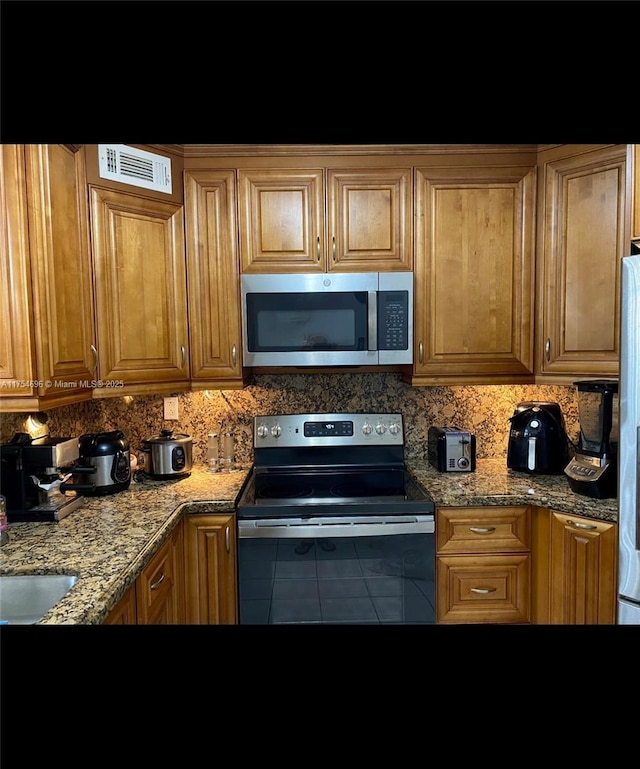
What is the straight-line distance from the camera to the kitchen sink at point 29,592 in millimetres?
1401

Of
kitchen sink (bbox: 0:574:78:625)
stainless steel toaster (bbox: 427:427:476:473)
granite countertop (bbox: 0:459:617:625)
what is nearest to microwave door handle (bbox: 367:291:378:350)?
stainless steel toaster (bbox: 427:427:476:473)

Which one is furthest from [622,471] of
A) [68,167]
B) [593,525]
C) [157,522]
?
[68,167]

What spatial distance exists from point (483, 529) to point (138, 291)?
166cm

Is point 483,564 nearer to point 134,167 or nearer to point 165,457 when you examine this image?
point 165,457

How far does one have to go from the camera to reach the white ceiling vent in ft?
6.65

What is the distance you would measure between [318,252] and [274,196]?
0.30 meters

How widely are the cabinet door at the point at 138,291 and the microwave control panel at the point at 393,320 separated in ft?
2.75

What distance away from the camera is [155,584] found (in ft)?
5.57

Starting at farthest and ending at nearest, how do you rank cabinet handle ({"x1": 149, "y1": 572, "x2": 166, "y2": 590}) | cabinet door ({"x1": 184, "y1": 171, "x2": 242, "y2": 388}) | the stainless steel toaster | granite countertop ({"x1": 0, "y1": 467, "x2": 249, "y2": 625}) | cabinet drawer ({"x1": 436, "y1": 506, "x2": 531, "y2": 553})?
1. the stainless steel toaster
2. cabinet door ({"x1": 184, "y1": 171, "x2": 242, "y2": 388})
3. cabinet drawer ({"x1": 436, "y1": 506, "x2": 531, "y2": 553})
4. cabinet handle ({"x1": 149, "y1": 572, "x2": 166, "y2": 590})
5. granite countertop ({"x1": 0, "y1": 467, "x2": 249, "y2": 625})

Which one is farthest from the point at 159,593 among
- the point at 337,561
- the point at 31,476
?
the point at 337,561

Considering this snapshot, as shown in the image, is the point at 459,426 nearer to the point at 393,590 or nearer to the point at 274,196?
the point at 393,590

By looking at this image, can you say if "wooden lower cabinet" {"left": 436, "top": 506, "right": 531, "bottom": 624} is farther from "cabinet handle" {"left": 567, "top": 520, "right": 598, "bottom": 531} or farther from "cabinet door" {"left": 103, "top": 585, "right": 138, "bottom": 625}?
"cabinet door" {"left": 103, "top": 585, "right": 138, "bottom": 625}

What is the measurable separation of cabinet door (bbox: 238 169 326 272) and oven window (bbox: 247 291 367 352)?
0.47 ft

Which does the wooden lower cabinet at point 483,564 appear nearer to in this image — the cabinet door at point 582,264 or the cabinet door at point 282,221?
the cabinet door at point 582,264
